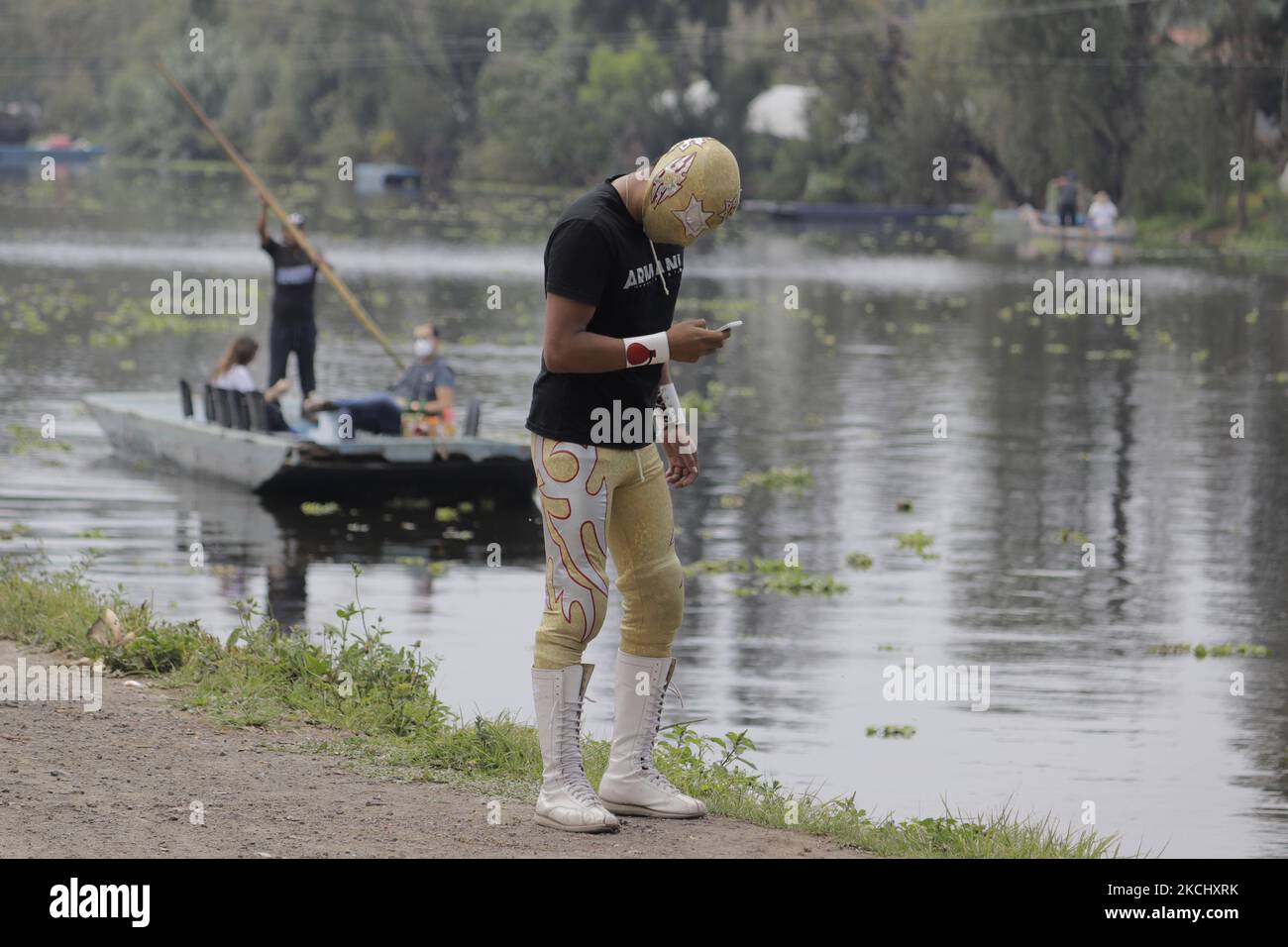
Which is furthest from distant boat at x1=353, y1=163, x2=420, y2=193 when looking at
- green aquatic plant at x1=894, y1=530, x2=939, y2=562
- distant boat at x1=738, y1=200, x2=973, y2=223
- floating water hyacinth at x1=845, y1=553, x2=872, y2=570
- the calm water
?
floating water hyacinth at x1=845, y1=553, x2=872, y2=570

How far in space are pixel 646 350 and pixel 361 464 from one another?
373 inches

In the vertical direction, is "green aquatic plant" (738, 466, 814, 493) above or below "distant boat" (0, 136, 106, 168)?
below

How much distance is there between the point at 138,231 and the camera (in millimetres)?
52188

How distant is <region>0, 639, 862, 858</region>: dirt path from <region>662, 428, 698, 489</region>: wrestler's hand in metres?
1.16

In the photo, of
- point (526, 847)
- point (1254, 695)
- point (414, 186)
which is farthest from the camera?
point (414, 186)

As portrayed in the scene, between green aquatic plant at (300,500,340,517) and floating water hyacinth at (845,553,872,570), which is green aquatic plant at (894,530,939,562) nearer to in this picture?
floating water hyacinth at (845,553,872,570)

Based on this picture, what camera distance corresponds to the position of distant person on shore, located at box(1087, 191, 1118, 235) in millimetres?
56250

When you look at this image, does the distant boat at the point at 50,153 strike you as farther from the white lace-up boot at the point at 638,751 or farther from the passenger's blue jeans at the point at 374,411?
the white lace-up boot at the point at 638,751

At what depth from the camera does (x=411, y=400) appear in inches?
675

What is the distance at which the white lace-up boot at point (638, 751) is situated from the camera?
7.04 metres

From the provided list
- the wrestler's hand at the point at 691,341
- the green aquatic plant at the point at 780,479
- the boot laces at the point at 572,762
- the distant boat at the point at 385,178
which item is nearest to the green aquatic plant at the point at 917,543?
the green aquatic plant at the point at 780,479

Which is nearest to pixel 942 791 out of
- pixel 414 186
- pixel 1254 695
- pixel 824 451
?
pixel 1254 695
